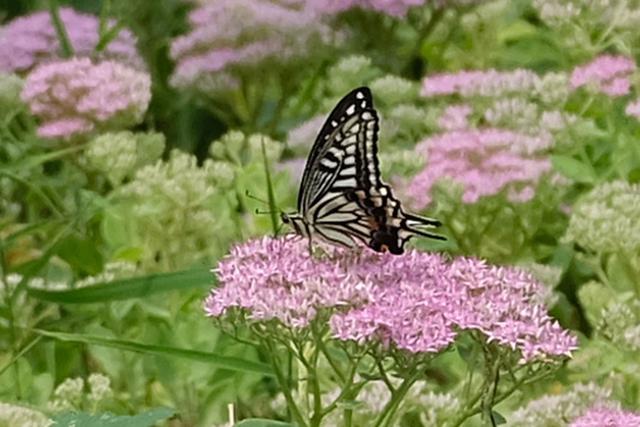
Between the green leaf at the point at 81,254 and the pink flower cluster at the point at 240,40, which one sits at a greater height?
the pink flower cluster at the point at 240,40

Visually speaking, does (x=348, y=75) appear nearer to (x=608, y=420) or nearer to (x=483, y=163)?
(x=483, y=163)

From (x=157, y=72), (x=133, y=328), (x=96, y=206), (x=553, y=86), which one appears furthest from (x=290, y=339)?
(x=157, y=72)

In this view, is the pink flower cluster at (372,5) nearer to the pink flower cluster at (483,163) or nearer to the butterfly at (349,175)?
the pink flower cluster at (483,163)

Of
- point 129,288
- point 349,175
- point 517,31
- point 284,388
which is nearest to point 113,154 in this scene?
point 129,288

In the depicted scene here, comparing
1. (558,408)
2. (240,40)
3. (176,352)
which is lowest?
(558,408)

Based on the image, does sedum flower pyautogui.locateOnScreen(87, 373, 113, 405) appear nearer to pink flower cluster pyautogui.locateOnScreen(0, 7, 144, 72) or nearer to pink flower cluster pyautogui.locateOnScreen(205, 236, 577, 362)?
pink flower cluster pyautogui.locateOnScreen(205, 236, 577, 362)

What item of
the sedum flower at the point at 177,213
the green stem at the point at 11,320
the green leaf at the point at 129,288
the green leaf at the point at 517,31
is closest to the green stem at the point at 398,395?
the green leaf at the point at 129,288
